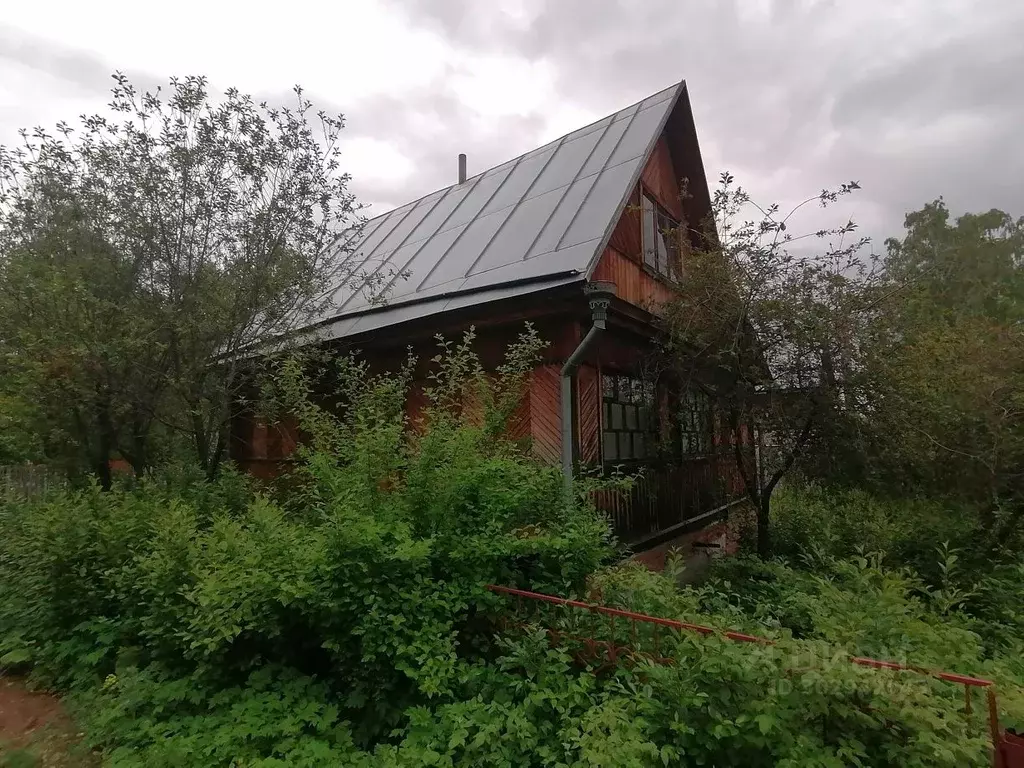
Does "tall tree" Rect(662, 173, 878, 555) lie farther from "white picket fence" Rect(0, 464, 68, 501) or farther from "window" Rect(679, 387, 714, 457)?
"white picket fence" Rect(0, 464, 68, 501)

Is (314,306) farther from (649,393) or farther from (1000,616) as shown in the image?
(1000,616)

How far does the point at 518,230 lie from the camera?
24.9 feet

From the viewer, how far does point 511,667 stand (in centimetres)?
318

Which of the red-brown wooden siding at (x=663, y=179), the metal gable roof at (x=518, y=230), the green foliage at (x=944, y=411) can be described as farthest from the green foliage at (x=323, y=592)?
the red-brown wooden siding at (x=663, y=179)

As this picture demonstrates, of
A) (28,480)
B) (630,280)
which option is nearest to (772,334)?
(630,280)

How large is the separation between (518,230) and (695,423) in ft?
12.4

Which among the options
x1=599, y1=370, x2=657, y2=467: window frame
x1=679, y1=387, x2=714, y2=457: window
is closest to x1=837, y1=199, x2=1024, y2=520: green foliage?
x1=679, y1=387, x2=714, y2=457: window

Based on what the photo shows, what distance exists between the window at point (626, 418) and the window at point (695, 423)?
0.49 metres

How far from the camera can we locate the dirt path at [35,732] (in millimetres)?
3211

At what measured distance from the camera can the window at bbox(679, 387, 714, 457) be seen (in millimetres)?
7097

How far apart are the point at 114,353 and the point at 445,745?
17.2 feet

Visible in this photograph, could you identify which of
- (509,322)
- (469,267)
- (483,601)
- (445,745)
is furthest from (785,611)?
(469,267)

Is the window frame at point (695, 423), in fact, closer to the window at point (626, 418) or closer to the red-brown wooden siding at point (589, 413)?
the window at point (626, 418)

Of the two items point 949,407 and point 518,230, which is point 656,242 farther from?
point 949,407
